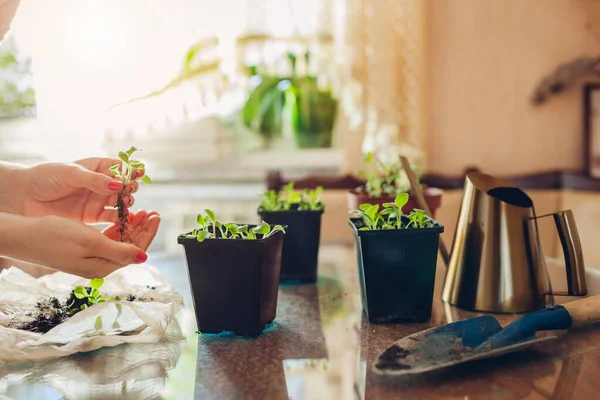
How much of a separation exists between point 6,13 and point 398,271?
681mm

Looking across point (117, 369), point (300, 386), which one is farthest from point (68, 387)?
point (300, 386)

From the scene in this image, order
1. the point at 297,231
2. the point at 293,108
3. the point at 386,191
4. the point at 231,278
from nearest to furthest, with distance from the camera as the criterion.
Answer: the point at 231,278 → the point at 297,231 → the point at 386,191 → the point at 293,108

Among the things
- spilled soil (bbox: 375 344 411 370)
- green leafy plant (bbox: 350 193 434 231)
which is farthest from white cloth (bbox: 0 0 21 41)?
spilled soil (bbox: 375 344 411 370)

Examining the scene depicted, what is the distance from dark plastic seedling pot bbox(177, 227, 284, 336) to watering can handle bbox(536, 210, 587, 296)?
41 cm

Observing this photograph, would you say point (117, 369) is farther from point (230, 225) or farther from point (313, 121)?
point (313, 121)

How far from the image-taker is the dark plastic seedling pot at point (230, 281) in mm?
726

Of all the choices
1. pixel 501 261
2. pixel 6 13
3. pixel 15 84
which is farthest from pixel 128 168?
pixel 15 84

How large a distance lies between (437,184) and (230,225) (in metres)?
1.83

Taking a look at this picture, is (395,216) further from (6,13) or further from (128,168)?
(6,13)

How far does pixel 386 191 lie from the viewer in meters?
1.20

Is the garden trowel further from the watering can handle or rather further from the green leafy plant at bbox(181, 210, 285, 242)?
the green leafy plant at bbox(181, 210, 285, 242)

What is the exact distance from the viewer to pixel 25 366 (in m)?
0.67

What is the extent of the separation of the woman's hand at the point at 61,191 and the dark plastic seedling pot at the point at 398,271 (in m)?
0.35

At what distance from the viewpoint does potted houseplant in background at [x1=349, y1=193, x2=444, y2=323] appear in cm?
76
